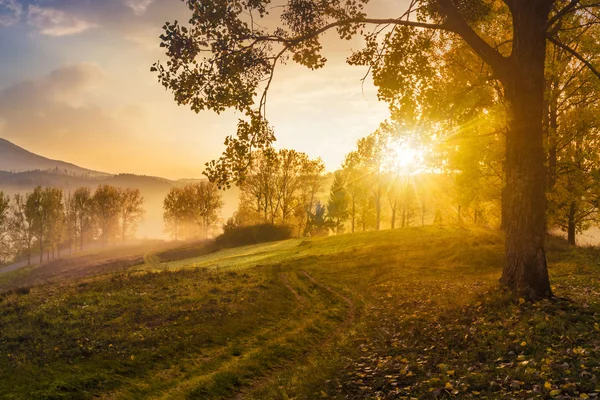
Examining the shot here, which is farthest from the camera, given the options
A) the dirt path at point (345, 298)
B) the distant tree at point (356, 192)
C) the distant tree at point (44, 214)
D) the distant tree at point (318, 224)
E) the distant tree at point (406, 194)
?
the distant tree at point (318, 224)

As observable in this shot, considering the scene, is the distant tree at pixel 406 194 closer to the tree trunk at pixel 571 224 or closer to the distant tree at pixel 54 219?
the tree trunk at pixel 571 224

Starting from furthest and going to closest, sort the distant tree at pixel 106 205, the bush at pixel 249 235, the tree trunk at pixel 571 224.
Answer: the distant tree at pixel 106 205 < the bush at pixel 249 235 < the tree trunk at pixel 571 224

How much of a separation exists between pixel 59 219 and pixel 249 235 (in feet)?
199

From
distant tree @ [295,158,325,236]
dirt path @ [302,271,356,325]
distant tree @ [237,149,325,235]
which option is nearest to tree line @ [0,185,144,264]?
distant tree @ [237,149,325,235]

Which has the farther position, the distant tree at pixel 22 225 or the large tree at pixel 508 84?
the distant tree at pixel 22 225

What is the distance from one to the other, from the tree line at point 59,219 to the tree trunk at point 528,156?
8737 cm

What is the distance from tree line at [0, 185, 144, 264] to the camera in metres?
85.7

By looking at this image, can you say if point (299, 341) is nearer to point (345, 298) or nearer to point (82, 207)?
point (345, 298)

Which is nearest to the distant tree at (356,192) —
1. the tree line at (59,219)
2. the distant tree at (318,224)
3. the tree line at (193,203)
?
the distant tree at (318,224)

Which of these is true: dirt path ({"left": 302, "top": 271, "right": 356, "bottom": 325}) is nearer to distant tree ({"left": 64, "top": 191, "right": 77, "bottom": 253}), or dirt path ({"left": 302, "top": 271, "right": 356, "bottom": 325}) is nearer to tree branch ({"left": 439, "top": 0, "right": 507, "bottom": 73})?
tree branch ({"left": 439, "top": 0, "right": 507, "bottom": 73})

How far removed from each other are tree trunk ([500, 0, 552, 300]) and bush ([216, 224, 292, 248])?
51888mm

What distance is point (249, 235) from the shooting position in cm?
6281

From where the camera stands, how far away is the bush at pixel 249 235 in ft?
204

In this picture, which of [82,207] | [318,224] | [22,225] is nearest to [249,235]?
[318,224]
